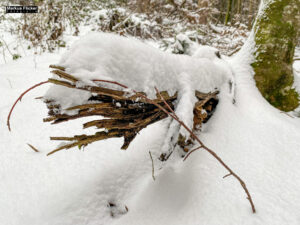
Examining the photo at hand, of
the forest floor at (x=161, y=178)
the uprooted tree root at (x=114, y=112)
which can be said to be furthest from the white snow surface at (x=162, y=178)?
the uprooted tree root at (x=114, y=112)

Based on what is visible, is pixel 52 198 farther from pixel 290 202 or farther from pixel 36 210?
pixel 290 202

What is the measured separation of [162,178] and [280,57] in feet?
4.15

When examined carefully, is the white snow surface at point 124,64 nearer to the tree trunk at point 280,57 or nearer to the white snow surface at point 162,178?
the white snow surface at point 162,178

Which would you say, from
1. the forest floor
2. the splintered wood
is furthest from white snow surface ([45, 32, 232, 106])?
the forest floor

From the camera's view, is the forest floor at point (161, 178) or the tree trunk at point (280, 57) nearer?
the forest floor at point (161, 178)

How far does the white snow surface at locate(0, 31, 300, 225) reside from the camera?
27.3 inches

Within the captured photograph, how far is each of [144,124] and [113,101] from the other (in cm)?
19

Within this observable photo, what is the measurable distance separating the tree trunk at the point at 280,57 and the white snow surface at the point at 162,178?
18 centimetres

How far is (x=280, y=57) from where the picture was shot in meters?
1.37

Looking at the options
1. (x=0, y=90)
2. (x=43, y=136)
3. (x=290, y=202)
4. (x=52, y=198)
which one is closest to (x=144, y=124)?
(x=52, y=198)

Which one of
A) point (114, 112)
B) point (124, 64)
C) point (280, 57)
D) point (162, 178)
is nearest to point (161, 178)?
point (162, 178)

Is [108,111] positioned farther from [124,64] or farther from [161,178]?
[161,178]

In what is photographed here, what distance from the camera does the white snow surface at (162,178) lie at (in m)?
0.69

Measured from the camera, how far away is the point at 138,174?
36.4 inches
